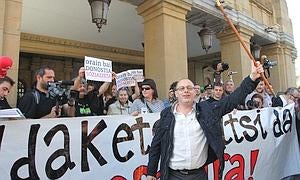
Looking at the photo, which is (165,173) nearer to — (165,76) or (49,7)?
(165,76)

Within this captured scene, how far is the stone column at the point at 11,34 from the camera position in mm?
4172

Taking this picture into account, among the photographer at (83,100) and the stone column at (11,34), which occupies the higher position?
the stone column at (11,34)

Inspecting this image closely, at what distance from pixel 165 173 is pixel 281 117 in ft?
9.86

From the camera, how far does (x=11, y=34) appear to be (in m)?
4.29

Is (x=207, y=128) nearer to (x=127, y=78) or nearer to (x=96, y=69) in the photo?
(x=96, y=69)

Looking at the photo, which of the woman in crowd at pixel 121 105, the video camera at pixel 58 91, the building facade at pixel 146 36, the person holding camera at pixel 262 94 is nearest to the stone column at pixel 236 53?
the building facade at pixel 146 36

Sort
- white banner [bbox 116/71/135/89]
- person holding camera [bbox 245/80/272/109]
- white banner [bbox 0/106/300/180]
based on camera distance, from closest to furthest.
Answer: white banner [bbox 0/106/300/180] < white banner [bbox 116/71/135/89] < person holding camera [bbox 245/80/272/109]

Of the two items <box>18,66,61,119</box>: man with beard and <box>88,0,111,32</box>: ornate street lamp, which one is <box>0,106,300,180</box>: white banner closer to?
<box>18,66,61,119</box>: man with beard

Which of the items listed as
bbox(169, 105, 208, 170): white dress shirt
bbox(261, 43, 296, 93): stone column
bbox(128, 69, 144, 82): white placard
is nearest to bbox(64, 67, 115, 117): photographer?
bbox(128, 69, 144, 82): white placard

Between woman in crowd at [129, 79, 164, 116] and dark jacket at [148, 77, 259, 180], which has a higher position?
woman in crowd at [129, 79, 164, 116]

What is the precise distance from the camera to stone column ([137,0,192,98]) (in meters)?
6.17

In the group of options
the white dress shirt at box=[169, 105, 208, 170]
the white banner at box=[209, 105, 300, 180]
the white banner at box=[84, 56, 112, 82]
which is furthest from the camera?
the white banner at box=[209, 105, 300, 180]

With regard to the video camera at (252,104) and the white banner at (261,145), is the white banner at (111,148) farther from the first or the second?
the video camera at (252,104)

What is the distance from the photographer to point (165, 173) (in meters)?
2.57
